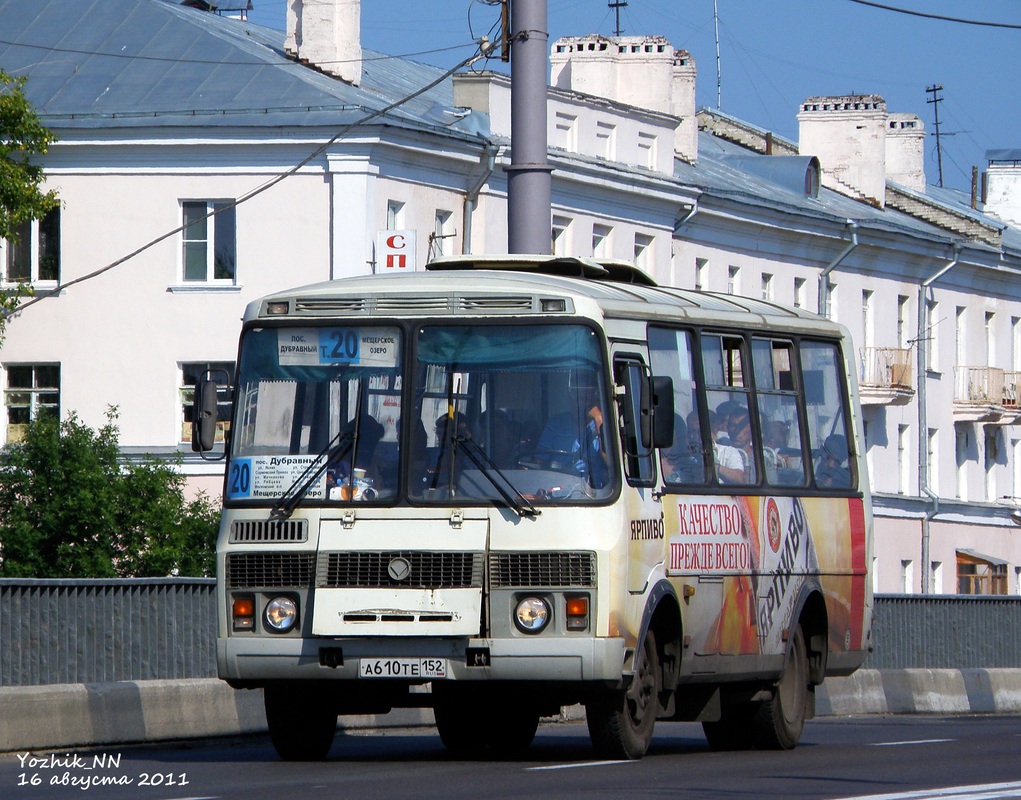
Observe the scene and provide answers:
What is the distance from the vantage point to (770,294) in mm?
56031

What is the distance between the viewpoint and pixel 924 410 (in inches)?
2383

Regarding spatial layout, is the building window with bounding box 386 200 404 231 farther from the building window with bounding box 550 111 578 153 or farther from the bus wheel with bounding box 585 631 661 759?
the bus wheel with bounding box 585 631 661 759

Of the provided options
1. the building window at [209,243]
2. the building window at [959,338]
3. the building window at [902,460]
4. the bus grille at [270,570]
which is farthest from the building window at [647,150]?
the bus grille at [270,570]

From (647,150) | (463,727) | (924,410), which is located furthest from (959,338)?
(463,727)

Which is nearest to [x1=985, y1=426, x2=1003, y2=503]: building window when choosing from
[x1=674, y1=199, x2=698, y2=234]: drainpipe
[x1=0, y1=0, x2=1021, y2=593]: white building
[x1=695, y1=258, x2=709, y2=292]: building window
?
[x1=0, y1=0, x2=1021, y2=593]: white building

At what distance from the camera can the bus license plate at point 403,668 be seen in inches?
536

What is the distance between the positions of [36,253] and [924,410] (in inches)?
985

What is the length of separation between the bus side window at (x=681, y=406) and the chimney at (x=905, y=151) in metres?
58.8

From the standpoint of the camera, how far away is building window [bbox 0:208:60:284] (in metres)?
44.4

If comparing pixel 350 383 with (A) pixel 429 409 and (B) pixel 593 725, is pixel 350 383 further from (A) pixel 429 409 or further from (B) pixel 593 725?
(B) pixel 593 725

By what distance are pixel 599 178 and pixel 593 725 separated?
115ft

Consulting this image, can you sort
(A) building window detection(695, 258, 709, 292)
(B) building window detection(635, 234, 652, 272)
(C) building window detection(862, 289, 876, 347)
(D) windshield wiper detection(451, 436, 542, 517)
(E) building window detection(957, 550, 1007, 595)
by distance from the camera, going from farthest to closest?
1. (E) building window detection(957, 550, 1007, 595)
2. (C) building window detection(862, 289, 876, 347)
3. (A) building window detection(695, 258, 709, 292)
4. (B) building window detection(635, 234, 652, 272)
5. (D) windshield wiper detection(451, 436, 542, 517)

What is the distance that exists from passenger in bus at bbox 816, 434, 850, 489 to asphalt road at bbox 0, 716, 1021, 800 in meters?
1.85

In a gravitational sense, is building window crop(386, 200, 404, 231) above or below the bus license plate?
above
